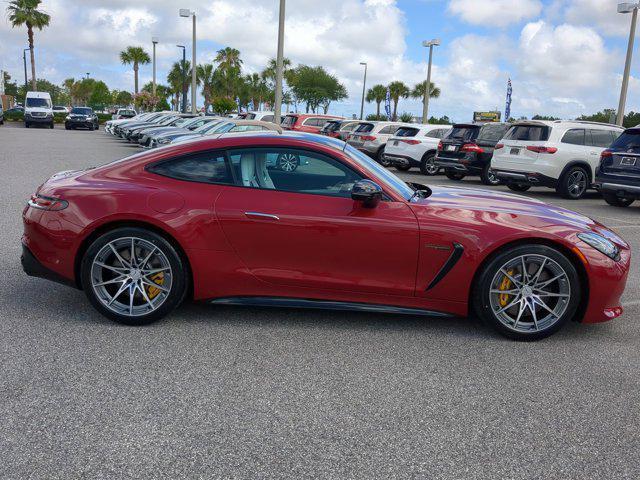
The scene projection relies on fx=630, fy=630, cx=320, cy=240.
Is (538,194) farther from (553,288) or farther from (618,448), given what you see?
(618,448)

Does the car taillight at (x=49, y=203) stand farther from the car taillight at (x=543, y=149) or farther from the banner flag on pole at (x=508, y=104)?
the banner flag on pole at (x=508, y=104)

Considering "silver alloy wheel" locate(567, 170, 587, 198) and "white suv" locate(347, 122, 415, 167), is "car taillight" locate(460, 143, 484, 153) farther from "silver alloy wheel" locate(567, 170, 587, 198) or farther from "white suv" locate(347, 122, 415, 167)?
"white suv" locate(347, 122, 415, 167)

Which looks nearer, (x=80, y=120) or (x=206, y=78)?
(x=80, y=120)

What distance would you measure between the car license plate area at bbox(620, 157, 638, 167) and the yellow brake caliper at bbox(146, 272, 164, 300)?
10.3m

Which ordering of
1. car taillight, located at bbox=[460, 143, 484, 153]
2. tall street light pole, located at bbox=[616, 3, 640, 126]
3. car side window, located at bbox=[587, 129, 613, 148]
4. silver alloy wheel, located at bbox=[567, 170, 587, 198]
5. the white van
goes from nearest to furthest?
1. silver alloy wheel, located at bbox=[567, 170, 587, 198]
2. car side window, located at bbox=[587, 129, 613, 148]
3. car taillight, located at bbox=[460, 143, 484, 153]
4. tall street light pole, located at bbox=[616, 3, 640, 126]
5. the white van

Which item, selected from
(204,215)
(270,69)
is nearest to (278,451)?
(204,215)

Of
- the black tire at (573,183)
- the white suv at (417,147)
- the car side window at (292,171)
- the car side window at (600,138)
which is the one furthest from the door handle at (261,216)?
the white suv at (417,147)

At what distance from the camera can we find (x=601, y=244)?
14.6 feet

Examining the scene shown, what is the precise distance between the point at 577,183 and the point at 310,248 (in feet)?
38.4

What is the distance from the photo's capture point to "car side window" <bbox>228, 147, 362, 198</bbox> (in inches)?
177

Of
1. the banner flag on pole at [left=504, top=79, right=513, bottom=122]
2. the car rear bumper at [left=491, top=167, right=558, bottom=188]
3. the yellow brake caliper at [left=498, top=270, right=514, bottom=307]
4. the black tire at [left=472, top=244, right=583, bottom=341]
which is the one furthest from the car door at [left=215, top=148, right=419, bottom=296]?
the banner flag on pole at [left=504, top=79, right=513, bottom=122]

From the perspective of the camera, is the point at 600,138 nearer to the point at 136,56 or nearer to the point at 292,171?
the point at 292,171

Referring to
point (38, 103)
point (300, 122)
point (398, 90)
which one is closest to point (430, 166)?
point (300, 122)

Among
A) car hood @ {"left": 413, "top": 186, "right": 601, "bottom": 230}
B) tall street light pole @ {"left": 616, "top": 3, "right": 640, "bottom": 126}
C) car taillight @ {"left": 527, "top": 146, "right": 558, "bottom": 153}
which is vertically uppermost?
tall street light pole @ {"left": 616, "top": 3, "right": 640, "bottom": 126}
